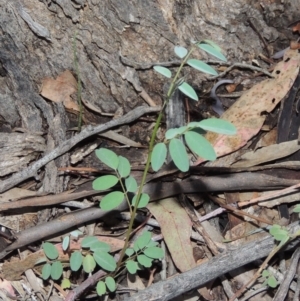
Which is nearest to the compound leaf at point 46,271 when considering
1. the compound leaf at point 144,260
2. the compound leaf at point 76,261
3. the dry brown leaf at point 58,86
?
the compound leaf at point 76,261

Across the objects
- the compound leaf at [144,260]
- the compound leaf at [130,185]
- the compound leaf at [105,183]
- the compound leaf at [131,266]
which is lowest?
the compound leaf at [131,266]

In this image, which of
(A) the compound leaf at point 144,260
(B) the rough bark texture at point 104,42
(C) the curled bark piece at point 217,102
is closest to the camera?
(A) the compound leaf at point 144,260

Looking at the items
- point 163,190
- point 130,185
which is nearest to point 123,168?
point 130,185

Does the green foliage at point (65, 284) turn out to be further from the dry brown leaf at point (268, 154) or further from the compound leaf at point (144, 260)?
the dry brown leaf at point (268, 154)

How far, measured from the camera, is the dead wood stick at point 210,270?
1.90 meters

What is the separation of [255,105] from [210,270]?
71 centimetres

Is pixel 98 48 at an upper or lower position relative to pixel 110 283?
upper

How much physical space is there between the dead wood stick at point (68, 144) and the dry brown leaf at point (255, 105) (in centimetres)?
31

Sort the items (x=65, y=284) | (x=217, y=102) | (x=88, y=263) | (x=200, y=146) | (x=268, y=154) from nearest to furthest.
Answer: (x=200, y=146) → (x=88, y=263) → (x=65, y=284) → (x=268, y=154) → (x=217, y=102)

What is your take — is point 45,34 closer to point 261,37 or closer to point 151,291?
point 261,37

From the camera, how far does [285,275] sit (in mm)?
1982

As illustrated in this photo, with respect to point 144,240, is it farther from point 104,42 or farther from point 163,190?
point 104,42

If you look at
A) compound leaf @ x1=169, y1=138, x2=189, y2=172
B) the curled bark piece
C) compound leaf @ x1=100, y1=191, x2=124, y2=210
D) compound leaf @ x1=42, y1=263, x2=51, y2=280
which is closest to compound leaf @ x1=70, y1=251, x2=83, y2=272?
compound leaf @ x1=42, y1=263, x2=51, y2=280

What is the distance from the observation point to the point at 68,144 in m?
2.22
